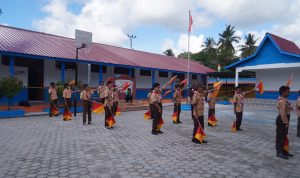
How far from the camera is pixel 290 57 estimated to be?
62.3 ft

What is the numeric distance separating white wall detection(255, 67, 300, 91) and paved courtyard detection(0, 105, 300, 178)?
1284cm

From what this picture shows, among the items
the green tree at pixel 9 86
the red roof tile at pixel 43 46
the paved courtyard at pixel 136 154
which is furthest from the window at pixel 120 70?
the paved courtyard at pixel 136 154

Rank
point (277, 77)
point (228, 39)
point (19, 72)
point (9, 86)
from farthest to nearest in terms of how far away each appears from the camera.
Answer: point (228, 39) → point (277, 77) → point (19, 72) → point (9, 86)

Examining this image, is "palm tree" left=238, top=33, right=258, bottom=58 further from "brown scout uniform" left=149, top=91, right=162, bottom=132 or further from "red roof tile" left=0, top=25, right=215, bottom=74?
"brown scout uniform" left=149, top=91, right=162, bottom=132

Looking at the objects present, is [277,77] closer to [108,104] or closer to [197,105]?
[197,105]

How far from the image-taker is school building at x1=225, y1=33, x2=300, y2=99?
1922 centimetres

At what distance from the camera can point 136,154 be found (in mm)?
6191

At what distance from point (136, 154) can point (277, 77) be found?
19.0m

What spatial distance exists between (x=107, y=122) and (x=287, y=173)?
20.5 feet

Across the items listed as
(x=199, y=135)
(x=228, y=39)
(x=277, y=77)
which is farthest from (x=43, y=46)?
(x=228, y=39)

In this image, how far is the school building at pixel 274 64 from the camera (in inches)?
757

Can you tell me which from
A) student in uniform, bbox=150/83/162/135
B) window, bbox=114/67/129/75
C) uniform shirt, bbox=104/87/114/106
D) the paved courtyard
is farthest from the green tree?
window, bbox=114/67/129/75

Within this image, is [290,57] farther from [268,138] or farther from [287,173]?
[287,173]

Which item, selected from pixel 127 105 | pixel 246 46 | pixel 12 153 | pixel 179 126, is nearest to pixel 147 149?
pixel 12 153
